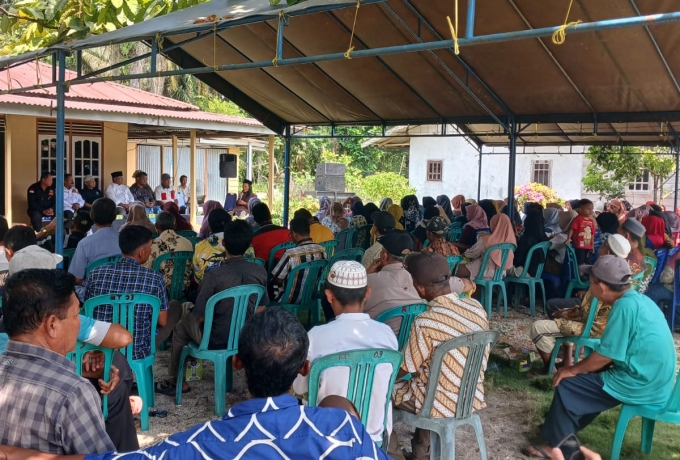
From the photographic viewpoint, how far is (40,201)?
10883 millimetres

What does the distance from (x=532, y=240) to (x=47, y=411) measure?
20.1 ft

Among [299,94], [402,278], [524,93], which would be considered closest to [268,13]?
[402,278]

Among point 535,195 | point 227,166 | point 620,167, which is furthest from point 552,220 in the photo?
point 227,166

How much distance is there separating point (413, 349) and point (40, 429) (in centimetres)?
173

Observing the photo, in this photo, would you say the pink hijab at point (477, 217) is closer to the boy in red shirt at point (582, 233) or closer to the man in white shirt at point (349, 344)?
the boy in red shirt at point (582, 233)

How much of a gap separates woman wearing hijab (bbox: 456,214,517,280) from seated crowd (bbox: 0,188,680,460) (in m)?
0.02

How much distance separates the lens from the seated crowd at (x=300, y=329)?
5.43 feet

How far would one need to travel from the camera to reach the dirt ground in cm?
363

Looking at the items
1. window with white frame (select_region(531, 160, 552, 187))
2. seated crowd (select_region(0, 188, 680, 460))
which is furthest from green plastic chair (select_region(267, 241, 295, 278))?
window with white frame (select_region(531, 160, 552, 187))

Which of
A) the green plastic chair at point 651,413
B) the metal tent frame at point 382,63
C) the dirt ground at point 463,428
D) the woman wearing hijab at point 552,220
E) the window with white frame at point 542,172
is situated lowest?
the dirt ground at point 463,428

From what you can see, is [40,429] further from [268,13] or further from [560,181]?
[560,181]

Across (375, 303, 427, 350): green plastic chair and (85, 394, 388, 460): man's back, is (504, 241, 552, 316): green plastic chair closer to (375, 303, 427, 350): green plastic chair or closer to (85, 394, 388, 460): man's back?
(375, 303, 427, 350): green plastic chair

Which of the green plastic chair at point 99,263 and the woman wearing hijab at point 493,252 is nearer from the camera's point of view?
the green plastic chair at point 99,263

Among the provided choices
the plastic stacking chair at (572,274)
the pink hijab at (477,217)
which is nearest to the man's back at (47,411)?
the plastic stacking chair at (572,274)
